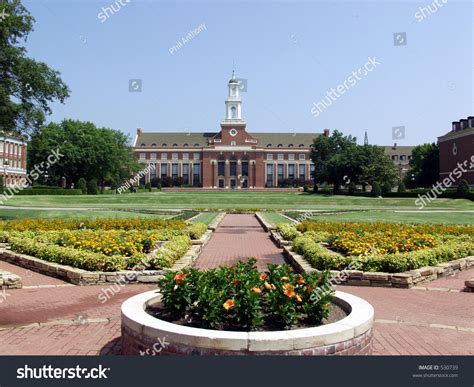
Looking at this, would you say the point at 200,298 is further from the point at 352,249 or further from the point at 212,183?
the point at 212,183

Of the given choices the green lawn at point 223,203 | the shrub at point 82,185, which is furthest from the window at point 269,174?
the green lawn at point 223,203

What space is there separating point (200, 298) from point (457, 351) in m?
3.22

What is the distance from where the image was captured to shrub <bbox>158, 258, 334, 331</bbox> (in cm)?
493

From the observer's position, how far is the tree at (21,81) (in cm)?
1862

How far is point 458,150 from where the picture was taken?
6538cm

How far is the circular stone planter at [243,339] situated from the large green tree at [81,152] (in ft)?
216

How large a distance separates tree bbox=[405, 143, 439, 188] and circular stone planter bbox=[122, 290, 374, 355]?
262 feet

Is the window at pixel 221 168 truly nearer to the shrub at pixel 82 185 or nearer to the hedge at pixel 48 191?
the shrub at pixel 82 185

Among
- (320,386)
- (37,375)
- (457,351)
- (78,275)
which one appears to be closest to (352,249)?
(457,351)

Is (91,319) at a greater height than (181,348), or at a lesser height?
lesser

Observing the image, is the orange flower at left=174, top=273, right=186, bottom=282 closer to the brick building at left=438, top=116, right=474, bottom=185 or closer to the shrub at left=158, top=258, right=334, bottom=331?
the shrub at left=158, top=258, right=334, bottom=331

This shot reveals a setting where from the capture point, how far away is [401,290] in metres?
8.84

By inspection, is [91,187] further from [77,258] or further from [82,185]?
[77,258]

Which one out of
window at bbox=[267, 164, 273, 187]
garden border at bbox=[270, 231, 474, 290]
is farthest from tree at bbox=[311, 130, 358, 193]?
garden border at bbox=[270, 231, 474, 290]
